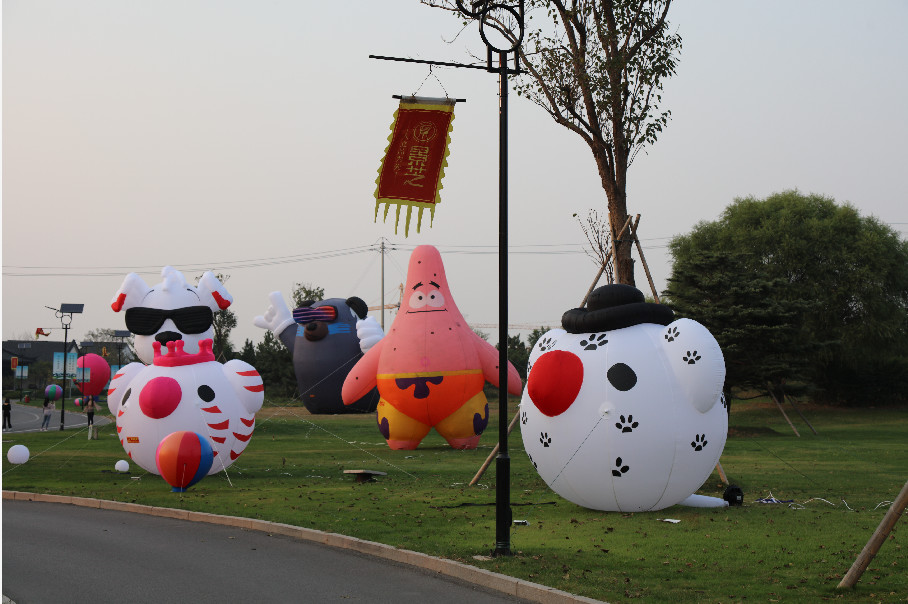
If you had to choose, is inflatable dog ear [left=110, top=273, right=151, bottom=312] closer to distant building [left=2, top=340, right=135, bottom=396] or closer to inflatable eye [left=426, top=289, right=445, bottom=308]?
inflatable eye [left=426, top=289, right=445, bottom=308]

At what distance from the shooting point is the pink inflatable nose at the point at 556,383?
39.2ft

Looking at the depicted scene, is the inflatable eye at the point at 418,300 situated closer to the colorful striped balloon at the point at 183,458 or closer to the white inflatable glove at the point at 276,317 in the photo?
the colorful striped balloon at the point at 183,458

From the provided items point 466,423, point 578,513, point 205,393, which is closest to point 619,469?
point 578,513

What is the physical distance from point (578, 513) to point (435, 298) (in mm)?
13111

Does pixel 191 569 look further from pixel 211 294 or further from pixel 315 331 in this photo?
pixel 315 331

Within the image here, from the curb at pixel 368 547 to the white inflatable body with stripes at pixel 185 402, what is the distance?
2.03 m

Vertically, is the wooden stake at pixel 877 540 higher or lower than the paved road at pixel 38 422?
higher

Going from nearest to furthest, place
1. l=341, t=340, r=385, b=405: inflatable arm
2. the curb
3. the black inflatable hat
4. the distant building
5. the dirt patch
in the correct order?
the curb → the black inflatable hat → l=341, t=340, r=385, b=405: inflatable arm → the dirt patch → the distant building

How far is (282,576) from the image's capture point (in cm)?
945

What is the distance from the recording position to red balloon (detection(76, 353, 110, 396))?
24.8 m

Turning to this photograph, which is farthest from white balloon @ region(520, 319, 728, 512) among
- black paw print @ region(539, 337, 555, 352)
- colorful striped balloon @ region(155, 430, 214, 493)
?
colorful striped balloon @ region(155, 430, 214, 493)

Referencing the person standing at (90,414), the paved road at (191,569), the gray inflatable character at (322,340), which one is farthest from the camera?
the gray inflatable character at (322,340)

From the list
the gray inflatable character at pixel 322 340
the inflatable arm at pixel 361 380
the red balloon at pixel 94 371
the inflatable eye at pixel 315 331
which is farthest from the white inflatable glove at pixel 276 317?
the inflatable arm at pixel 361 380

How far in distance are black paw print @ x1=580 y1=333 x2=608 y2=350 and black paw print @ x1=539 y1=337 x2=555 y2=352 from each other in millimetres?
506
